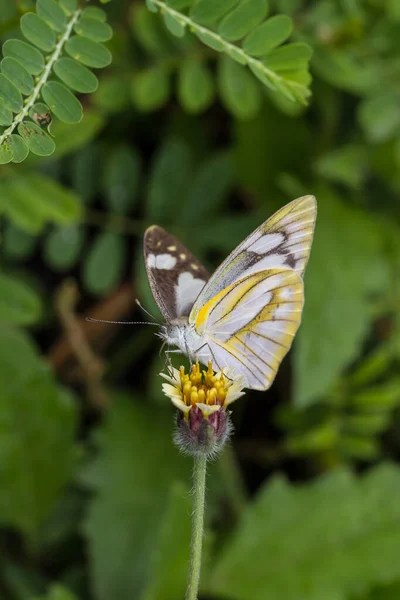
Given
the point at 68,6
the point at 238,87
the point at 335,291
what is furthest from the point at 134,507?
the point at 68,6

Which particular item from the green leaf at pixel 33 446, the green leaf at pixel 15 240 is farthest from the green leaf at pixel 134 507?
the green leaf at pixel 15 240

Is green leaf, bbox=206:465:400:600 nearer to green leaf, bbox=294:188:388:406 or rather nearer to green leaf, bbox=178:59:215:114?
green leaf, bbox=294:188:388:406

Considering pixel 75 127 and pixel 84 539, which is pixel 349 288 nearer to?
pixel 75 127

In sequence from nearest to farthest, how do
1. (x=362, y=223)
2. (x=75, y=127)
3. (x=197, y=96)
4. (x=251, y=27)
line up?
(x=251, y=27) → (x=75, y=127) → (x=197, y=96) → (x=362, y=223)

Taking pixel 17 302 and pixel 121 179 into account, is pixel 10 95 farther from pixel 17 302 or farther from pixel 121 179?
pixel 121 179

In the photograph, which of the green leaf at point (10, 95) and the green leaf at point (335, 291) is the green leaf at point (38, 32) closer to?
the green leaf at point (10, 95)

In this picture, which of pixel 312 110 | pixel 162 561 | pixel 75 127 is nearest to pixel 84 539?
pixel 162 561
